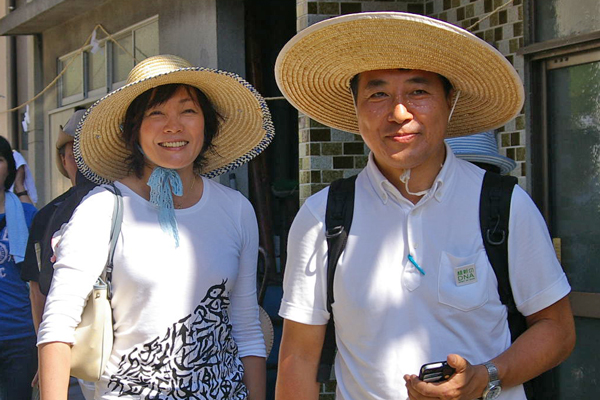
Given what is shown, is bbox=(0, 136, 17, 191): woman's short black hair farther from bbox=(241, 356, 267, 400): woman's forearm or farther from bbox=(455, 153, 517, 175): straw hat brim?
→ bbox=(455, 153, 517, 175): straw hat brim

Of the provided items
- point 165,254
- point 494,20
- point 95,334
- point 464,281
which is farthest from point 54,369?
point 494,20

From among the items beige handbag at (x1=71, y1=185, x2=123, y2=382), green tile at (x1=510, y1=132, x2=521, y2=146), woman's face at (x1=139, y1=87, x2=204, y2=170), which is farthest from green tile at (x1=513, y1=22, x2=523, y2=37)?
beige handbag at (x1=71, y1=185, x2=123, y2=382)

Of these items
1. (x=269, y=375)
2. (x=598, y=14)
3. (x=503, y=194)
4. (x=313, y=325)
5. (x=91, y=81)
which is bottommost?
(x=269, y=375)

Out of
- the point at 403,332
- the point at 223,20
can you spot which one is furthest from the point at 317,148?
the point at 403,332

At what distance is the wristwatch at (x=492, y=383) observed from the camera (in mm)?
1919

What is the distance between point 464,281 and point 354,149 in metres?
3.04

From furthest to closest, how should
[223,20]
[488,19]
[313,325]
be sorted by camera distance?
[223,20] → [488,19] → [313,325]

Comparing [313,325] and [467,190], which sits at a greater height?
[467,190]

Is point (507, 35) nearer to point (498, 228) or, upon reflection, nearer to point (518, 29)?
point (518, 29)

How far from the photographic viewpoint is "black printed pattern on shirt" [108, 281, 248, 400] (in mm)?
2490

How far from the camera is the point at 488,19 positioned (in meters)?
4.58

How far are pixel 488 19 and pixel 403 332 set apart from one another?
3063 mm

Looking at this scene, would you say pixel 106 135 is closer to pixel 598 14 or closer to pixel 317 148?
pixel 317 148

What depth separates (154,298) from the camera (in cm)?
252
